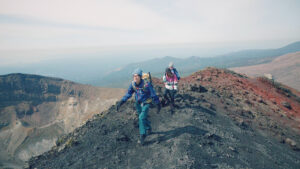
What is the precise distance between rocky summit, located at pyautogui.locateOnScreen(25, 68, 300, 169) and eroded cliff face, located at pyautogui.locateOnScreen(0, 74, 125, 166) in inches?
1742

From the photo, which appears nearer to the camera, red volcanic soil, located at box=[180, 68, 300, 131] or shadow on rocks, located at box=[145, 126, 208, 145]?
shadow on rocks, located at box=[145, 126, 208, 145]

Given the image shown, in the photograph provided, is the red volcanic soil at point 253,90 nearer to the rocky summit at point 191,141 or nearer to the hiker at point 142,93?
the rocky summit at point 191,141

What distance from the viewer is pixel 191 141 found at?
6285 millimetres

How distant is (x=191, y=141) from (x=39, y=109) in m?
71.1

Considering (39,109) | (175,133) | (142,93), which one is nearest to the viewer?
(142,93)

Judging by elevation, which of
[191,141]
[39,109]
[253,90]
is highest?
[191,141]

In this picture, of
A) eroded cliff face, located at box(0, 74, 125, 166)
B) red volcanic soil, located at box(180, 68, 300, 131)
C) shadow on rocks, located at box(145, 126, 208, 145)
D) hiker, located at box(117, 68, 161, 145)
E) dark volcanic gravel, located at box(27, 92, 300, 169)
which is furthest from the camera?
eroded cliff face, located at box(0, 74, 125, 166)

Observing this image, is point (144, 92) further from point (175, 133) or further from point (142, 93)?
point (175, 133)

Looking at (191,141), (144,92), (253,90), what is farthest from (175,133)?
(253,90)

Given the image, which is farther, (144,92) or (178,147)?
(144,92)

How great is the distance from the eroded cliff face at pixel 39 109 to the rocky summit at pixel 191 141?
145ft

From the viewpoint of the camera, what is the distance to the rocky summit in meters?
5.62

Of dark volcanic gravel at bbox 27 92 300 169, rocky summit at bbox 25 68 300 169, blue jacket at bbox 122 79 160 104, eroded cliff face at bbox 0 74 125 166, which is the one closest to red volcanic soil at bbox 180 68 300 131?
rocky summit at bbox 25 68 300 169

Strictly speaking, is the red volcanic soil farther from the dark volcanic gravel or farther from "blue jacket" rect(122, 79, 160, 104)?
"blue jacket" rect(122, 79, 160, 104)
